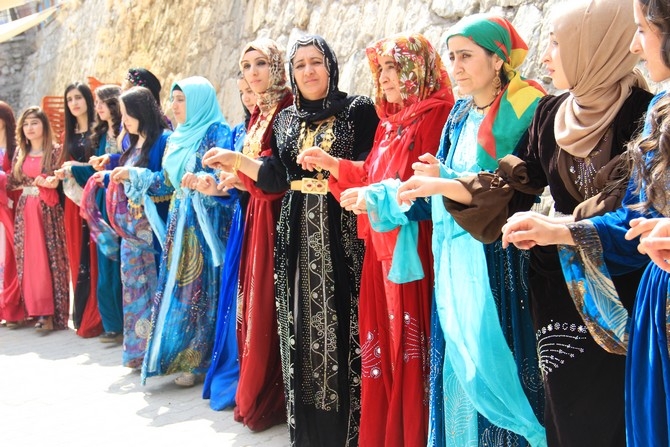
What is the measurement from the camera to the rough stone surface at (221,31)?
4988 millimetres

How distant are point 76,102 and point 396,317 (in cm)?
449

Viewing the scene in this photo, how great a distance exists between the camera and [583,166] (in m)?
2.25

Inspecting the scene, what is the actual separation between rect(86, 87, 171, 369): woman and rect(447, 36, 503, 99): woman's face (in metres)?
2.96

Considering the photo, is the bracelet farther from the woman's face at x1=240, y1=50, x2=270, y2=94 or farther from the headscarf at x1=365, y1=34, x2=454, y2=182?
the headscarf at x1=365, y1=34, x2=454, y2=182

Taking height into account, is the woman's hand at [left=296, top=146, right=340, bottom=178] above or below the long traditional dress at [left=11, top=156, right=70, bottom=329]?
above

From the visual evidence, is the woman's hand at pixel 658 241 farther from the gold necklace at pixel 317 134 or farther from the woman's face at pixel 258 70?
the woman's face at pixel 258 70

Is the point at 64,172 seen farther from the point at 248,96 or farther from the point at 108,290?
the point at 248,96

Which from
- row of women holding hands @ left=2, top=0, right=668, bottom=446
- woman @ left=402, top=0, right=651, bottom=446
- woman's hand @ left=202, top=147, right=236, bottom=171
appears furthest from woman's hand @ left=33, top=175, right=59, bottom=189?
woman @ left=402, top=0, right=651, bottom=446

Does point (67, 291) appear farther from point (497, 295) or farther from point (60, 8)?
point (60, 8)

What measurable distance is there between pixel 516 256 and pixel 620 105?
738 mm

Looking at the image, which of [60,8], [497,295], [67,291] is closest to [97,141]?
[67,291]

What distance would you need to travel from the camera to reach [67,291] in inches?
268

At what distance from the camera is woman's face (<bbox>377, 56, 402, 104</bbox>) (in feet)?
10.3

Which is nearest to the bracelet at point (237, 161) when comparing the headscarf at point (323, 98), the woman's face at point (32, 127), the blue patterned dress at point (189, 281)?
the headscarf at point (323, 98)
